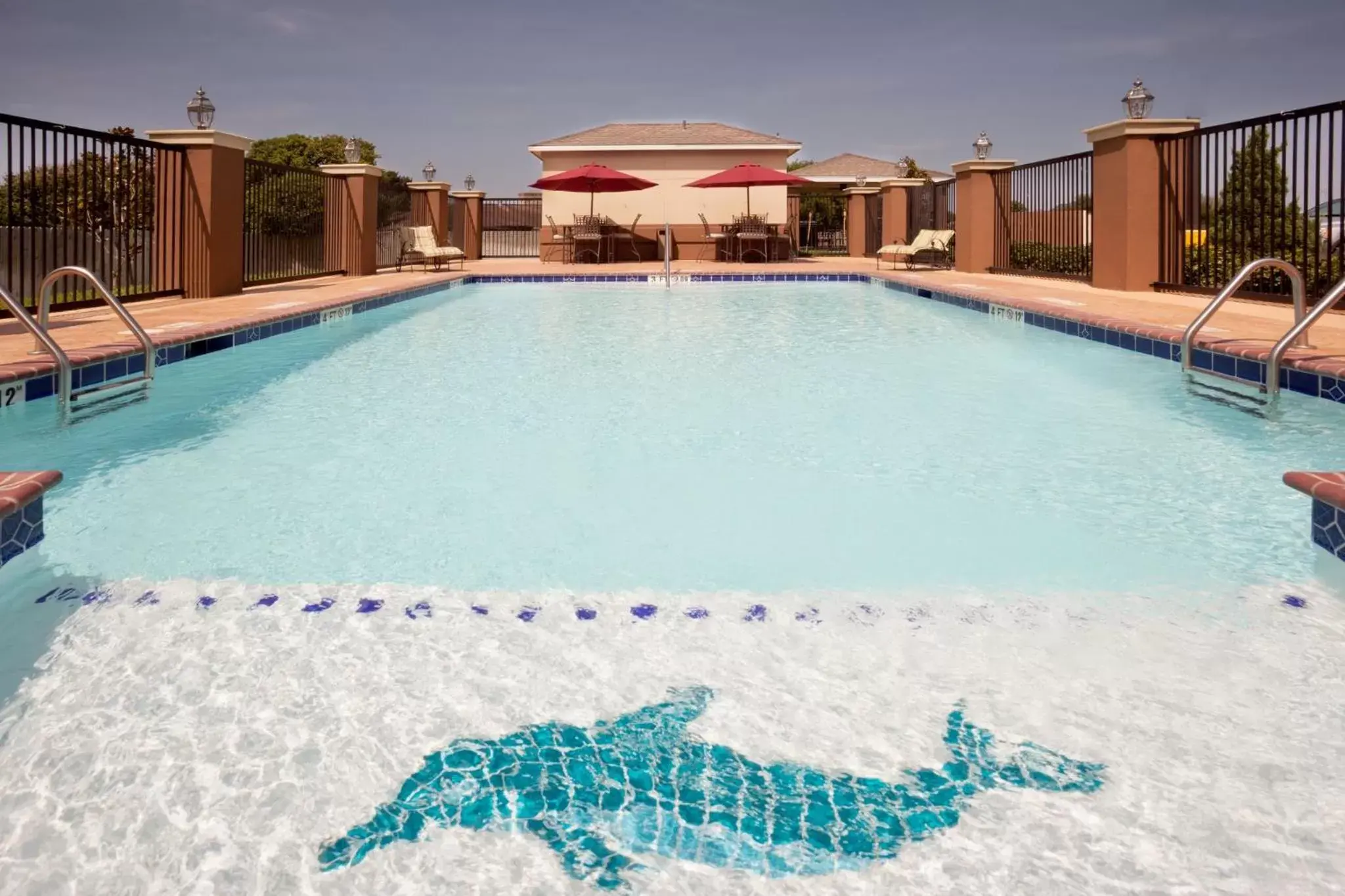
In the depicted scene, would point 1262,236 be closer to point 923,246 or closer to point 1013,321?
point 1013,321

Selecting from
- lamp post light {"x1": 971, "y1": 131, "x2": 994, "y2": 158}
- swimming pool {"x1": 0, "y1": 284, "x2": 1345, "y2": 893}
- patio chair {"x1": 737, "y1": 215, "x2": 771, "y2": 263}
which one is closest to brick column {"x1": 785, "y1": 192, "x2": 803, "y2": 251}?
patio chair {"x1": 737, "y1": 215, "x2": 771, "y2": 263}

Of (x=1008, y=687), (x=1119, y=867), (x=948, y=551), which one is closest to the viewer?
(x=1119, y=867)

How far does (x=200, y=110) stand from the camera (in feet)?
35.3

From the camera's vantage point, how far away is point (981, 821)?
1.65 m

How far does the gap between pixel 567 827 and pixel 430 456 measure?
120 inches

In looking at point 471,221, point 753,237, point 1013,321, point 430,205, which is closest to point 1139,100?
point 1013,321

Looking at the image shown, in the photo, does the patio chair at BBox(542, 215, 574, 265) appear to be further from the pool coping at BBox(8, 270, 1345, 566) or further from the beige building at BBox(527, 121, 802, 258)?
the pool coping at BBox(8, 270, 1345, 566)

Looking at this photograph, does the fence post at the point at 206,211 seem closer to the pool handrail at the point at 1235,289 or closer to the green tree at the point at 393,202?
the pool handrail at the point at 1235,289

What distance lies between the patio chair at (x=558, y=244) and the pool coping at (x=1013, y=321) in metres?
9.74

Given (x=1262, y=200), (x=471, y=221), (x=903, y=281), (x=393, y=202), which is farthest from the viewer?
(x=393, y=202)

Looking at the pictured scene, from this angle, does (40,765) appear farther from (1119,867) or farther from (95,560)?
(1119,867)

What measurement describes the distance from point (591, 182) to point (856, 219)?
860 centimetres

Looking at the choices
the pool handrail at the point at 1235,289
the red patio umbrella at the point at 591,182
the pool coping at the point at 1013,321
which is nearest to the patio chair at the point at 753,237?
the red patio umbrella at the point at 591,182

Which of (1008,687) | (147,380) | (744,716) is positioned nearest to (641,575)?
(744,716)
